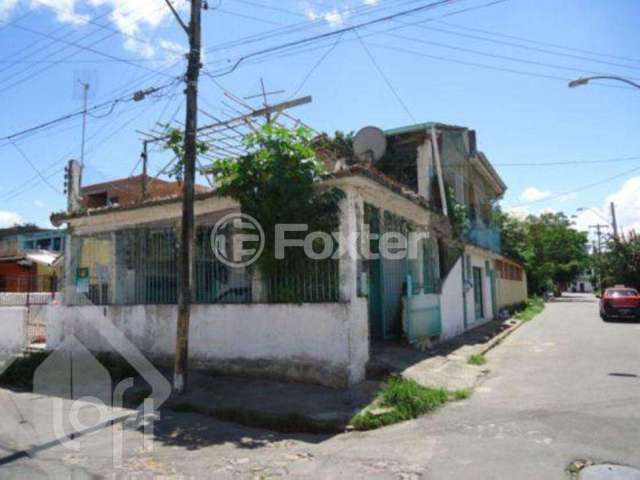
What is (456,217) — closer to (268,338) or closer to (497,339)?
(497,339)

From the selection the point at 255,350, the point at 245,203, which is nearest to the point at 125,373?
the point at 255,350

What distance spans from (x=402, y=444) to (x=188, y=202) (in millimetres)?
5094

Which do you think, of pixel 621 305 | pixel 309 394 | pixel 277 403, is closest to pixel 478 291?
pixel 621 305

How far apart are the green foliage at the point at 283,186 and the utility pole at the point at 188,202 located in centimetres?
81

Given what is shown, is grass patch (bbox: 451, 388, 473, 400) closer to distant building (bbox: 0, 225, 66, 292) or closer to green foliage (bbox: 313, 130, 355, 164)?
green foliage (bbox: 313, 130, 355, 164)

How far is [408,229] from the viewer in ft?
37.9

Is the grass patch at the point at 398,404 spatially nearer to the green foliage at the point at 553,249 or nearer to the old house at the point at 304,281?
the old house at the point at 304,281

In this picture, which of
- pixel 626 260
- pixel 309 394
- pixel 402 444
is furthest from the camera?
pixel 626 260

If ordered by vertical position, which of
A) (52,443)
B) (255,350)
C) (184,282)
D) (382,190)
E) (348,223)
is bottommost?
(52,443)

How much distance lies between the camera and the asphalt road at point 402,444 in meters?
4.69

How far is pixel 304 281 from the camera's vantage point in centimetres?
831

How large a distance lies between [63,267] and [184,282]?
6.01m

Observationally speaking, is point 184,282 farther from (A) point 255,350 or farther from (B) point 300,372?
(B) point 300,372

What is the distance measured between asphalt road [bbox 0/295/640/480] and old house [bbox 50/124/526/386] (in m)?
1.91
